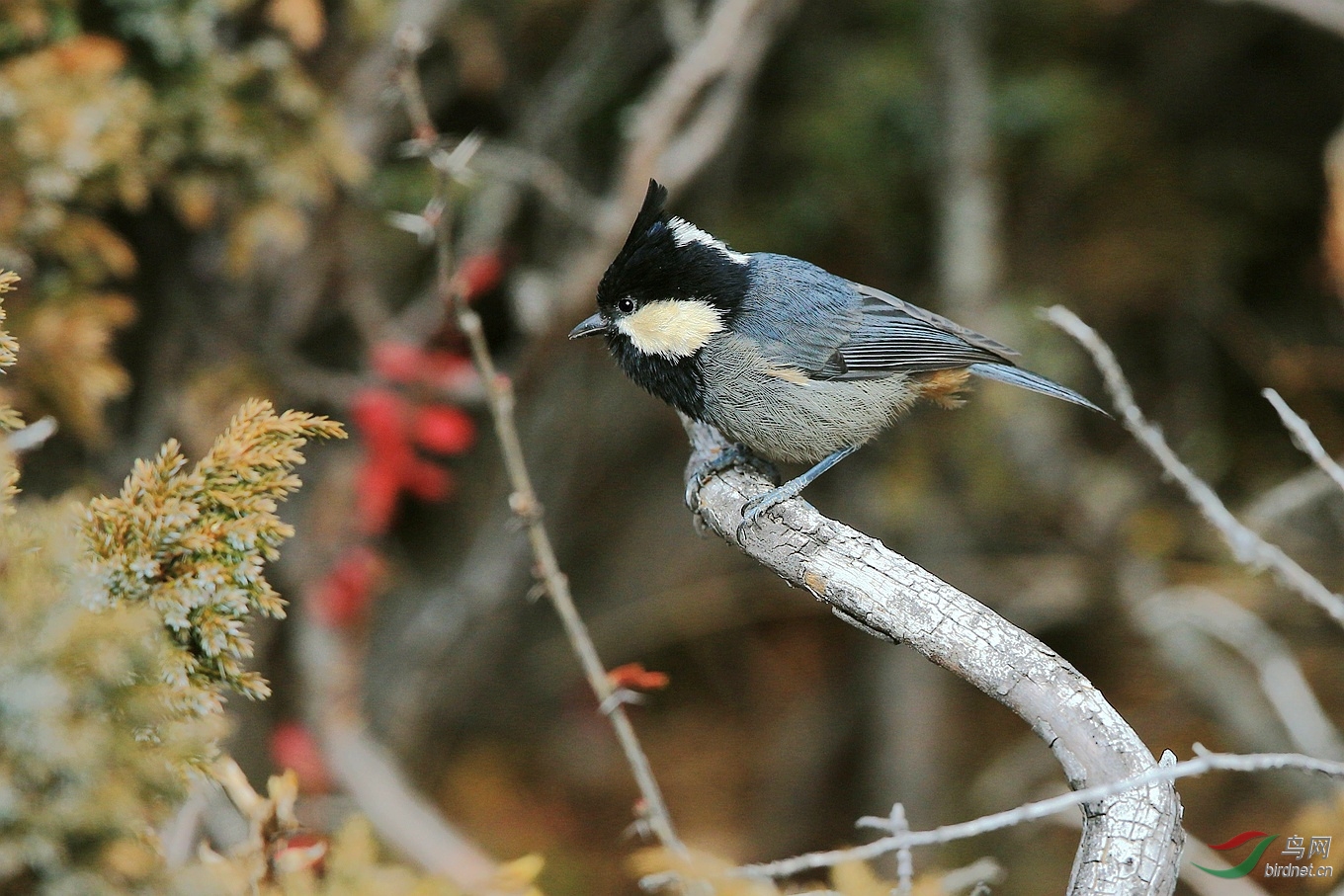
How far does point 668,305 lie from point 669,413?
2.81 metres

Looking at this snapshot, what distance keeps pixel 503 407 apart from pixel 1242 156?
15.7 ft

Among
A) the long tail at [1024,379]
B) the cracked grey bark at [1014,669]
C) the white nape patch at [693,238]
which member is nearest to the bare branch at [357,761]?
the white nape patch at [693,238]

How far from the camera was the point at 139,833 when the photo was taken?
57.4 inches

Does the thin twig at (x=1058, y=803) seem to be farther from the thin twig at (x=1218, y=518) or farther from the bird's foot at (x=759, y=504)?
the bird's foot at (x=759, y=504)

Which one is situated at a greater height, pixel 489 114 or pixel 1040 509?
pixel 489 114

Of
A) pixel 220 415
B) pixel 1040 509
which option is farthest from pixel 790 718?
pixel 220 415

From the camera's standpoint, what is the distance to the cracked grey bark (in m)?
1.71

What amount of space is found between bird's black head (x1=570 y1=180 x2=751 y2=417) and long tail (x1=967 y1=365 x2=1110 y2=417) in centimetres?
91

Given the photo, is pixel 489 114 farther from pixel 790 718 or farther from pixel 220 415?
pixel 790 718

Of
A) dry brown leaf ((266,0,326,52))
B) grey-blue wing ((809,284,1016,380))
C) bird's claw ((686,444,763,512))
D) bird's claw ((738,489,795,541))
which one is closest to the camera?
bird's claw ((738,489,795,541))

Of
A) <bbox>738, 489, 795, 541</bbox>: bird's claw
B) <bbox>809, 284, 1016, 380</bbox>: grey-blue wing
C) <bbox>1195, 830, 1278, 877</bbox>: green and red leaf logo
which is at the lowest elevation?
<bbox>1195, 830, 1278, 877</bbox>: green and red leaf logo

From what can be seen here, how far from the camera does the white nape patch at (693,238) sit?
10.8 feet

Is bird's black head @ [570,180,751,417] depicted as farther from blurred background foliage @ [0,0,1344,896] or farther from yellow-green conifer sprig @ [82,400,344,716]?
yellow-green conifer sprig @ [82,400,344,716]

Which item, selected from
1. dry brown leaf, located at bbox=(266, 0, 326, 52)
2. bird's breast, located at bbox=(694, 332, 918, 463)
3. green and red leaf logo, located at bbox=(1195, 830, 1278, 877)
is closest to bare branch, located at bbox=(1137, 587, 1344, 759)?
green and red leaf logo, located at bbox=(1195, 830, 1278, 877)
